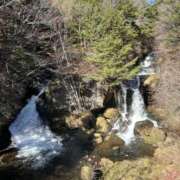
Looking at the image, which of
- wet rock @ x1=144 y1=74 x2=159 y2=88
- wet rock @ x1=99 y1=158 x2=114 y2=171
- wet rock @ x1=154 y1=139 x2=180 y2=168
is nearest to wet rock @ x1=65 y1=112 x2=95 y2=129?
wet rock @ x1=99 y1=158 x2=114 y2=171

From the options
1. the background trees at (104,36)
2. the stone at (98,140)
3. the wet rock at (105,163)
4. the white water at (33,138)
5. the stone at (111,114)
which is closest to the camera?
the wet rock at (105,163)

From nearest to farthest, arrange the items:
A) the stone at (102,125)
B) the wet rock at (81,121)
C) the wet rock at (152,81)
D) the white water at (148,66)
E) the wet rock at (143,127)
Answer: the wet rock at (143,127)
the stone at (102,125)
the wet rock at (81,121)
the wet rock at (152,81)
the white water at (148,66)

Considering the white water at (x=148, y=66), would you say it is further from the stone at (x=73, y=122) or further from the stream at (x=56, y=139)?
the stone at (x=73, y=122)

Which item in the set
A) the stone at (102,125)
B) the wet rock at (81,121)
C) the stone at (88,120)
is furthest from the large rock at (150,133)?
the wet rock at (81,121)

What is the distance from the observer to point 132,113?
2753 cm

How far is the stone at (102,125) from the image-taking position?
81.9 ft

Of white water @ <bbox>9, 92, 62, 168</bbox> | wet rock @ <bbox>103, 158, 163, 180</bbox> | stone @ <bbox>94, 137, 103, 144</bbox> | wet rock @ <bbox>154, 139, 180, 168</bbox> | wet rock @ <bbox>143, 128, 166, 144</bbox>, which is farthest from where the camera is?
stone @ <bbox>94, 137, 103, 144</bbox>

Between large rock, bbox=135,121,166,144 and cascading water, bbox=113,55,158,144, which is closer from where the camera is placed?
large rock, bbox=135,121,166,144

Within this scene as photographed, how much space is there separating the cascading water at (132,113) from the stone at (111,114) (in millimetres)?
489

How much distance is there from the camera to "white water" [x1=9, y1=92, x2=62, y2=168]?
73.0 ft

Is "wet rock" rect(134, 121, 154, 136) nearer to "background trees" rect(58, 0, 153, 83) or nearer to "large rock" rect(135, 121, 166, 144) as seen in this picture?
"large rock" rect(135, 121, 166, 144)

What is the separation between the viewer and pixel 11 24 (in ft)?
62.1

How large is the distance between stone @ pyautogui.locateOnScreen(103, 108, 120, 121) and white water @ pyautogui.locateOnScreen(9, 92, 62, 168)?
4496mm

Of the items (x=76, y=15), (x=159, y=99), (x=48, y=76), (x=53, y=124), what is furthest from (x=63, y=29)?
(x=159, y=99)
